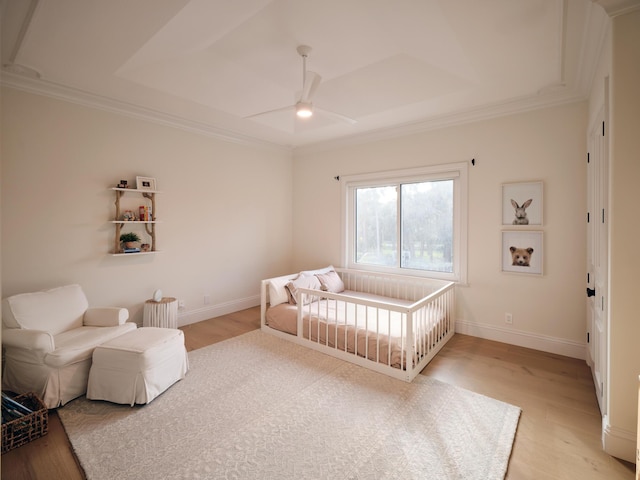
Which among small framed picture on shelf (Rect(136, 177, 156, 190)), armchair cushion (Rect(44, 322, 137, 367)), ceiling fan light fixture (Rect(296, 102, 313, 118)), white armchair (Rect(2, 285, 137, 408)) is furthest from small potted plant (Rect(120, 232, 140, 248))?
ceiling fan light fixture (Rect(296, 102, 313, 118))

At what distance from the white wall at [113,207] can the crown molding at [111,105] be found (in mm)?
58

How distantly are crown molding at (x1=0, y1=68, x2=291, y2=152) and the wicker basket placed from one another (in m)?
2.63

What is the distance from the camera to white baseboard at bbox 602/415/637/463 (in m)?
2.07

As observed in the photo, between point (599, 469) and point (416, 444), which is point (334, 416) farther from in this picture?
point (599, 469)

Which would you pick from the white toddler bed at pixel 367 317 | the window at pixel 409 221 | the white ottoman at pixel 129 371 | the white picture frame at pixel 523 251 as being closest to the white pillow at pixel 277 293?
the white toddler bed at pixel 367 317

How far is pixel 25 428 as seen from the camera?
221 centimetres

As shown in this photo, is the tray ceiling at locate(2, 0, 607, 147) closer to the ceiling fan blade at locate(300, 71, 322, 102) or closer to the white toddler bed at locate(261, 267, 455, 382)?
the ceiling fan blade at locate(300, 71, 322, 102)

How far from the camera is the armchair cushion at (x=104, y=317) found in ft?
10.2

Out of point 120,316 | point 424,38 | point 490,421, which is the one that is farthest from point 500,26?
point 120,316

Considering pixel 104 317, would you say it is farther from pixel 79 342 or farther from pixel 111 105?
pixel 111 105

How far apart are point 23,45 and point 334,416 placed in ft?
11.4

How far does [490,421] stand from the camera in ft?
7.93

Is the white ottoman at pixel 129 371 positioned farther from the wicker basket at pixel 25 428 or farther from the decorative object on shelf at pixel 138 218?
the decorative object on shelf at pixel 138 218

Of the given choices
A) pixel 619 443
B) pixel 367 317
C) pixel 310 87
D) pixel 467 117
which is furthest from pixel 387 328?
pixel 467 117
